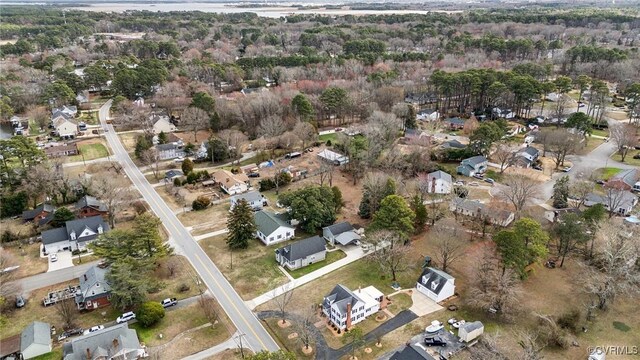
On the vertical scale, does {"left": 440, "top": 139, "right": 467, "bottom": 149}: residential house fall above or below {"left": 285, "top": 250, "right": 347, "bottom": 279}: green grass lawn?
below

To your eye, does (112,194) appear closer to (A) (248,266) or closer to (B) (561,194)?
(A) (248,266)

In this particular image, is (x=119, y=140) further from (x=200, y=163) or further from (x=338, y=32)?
(x=338, y=32)

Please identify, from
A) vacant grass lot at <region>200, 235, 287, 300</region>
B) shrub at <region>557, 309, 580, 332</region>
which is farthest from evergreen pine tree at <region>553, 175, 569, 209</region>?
vacant grass lot at <region>200, 235, 287, 300</region>

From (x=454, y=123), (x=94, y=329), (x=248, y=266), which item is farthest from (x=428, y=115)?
(x=94, y=329)

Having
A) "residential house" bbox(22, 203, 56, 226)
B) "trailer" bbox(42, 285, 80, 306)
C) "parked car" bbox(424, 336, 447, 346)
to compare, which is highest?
"residential house" bbox(22, 203, 56, 226)

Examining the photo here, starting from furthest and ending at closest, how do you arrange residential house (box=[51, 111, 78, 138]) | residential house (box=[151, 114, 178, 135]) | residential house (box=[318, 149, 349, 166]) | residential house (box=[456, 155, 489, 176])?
residential house (box=[151, 114, 178, 135]) → residential house (box=[51, 111, 78, 138]) → residential house (box=[318, 149, 349, 166]) → residential house (box=[456, 155, 489, 176])

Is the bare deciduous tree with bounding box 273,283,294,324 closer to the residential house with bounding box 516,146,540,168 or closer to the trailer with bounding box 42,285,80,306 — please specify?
the trailer with bounding box 42,285,80,306

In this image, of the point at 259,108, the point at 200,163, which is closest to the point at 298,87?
the point at 259,108
